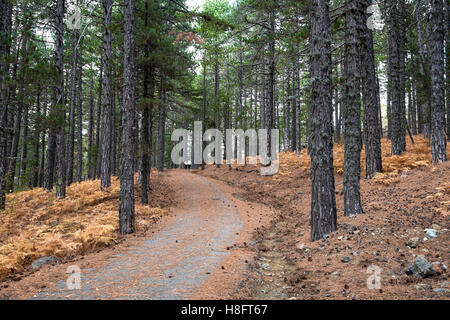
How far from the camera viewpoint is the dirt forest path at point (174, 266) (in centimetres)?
443

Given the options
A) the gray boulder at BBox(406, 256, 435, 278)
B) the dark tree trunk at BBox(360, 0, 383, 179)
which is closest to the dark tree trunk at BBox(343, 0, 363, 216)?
the dark tree trunk at BBox(360, 0, 383, 179)

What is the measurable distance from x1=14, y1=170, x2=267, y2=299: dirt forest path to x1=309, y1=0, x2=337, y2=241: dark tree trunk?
2355 millimetres

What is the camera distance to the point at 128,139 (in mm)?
9047

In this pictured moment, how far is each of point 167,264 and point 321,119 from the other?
539 centimetres

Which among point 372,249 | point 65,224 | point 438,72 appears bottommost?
point 65,224

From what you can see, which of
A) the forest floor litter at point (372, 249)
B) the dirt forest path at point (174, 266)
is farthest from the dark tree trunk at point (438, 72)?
the dirt forest path at point (174, 266)

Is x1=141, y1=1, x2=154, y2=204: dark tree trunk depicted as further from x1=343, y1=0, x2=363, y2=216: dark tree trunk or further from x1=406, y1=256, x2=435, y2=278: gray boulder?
x1=406, y1=256, x2=435, y2=278: gray boulder

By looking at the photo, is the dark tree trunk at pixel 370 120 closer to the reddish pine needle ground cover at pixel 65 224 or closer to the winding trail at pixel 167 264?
the winding trail at pixel 167 264

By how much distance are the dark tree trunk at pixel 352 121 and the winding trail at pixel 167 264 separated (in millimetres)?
3926

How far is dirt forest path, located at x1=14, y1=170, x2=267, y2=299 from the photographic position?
4.43m

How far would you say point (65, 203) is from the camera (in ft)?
42.3

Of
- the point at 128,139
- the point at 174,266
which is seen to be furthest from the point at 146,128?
the point at 174,266

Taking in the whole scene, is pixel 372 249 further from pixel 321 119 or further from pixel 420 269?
pixel 321 119
